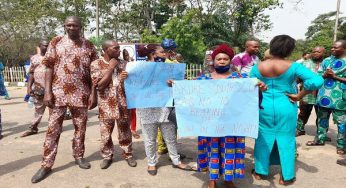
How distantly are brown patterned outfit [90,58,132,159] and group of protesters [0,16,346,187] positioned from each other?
0.01 meters

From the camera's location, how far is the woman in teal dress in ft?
11.7

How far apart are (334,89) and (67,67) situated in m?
4.12

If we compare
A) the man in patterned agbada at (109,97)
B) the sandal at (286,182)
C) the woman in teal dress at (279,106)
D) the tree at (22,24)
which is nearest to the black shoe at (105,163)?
the man in patterned agbada at (109,97)

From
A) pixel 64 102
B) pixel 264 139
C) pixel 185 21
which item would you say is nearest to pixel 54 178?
pixel 64 102

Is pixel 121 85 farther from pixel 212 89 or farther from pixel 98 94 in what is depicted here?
pixel 212 89

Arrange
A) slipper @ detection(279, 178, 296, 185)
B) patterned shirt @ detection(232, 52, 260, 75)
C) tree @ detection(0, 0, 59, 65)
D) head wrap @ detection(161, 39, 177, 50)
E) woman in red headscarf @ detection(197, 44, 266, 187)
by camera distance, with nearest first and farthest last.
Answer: woman in red headscarf @ detection(197, 44, 266, 187) < slipper @ detection(279, 178, 296, 185) < head wrap @ detection(161, 39, 177, 50) < patterned shirt @ detection(232, 52, 260, 75) < tree @ detection(0, 0, 59, 65)

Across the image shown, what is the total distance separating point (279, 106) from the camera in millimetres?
3637

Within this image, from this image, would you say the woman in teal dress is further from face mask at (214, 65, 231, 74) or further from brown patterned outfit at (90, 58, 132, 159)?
brown patterned outfit at (90, 58, 132, 159)

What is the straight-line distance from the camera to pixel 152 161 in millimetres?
4184

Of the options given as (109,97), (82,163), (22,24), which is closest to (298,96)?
(109,97)

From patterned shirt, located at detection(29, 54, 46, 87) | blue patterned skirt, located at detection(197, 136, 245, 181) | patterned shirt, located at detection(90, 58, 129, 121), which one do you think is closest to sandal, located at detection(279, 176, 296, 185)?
blue patterned skirt, located at detection(197, 136, 245, 181)

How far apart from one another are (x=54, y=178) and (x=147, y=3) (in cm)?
2358

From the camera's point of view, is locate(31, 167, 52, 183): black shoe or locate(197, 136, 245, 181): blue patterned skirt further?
locate(31, 167, 52, 183): black shoe

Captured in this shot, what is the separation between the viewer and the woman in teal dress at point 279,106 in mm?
3566
